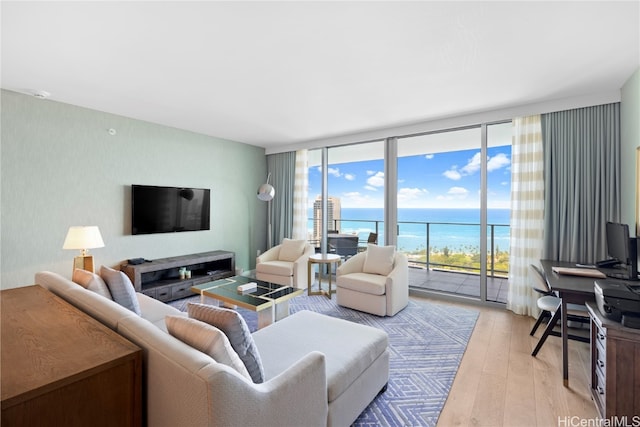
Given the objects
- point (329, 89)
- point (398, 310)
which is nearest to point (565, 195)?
point (398, 310)

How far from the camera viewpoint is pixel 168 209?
14.8ft

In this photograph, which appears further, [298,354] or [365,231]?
[365,231]

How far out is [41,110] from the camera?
3.36 m

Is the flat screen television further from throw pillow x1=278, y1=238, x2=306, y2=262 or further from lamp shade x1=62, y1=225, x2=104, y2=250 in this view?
throw pillow x1=278, y1=238, x2=306, y2=262

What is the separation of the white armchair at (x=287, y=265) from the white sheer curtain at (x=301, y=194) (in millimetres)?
640

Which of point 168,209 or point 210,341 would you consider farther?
point 168,209

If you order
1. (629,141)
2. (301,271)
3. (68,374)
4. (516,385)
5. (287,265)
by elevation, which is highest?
(629,141)

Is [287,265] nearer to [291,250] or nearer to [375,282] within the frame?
[291,250]

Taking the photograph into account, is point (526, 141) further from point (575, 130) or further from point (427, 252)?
point (427, 252)

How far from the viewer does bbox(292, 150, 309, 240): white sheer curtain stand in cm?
567

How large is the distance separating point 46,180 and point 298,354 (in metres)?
3.66

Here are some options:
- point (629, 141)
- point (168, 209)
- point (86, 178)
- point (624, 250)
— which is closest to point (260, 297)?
point (168, 209)

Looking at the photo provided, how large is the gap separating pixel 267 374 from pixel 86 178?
366 centimetres

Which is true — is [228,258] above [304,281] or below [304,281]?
above
